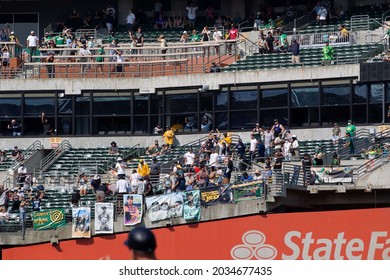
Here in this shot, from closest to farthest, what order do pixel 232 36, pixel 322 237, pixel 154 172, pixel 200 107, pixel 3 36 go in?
1. pixel 322 237
2. pixel 154 172
3. pixel 200 107
4. pixel 232 36
5. pixel 3 36

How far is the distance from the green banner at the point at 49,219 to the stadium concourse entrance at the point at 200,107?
8616 millimetres

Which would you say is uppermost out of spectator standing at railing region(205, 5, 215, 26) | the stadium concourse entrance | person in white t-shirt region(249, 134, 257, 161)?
spectator standing at railing region(205, 5, 215, 26)

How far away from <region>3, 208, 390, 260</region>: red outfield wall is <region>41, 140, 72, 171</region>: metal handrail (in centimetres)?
767

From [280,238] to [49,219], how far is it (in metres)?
6.94

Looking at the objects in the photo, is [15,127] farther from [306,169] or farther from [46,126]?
[306,169]

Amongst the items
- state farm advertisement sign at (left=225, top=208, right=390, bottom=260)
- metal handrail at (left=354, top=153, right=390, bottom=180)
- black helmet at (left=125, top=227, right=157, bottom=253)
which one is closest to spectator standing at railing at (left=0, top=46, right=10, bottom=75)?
state farm advertisement sign at (left=225, top=208, right=390, bottom=260)

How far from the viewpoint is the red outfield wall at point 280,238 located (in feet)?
105

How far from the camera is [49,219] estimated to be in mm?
34844

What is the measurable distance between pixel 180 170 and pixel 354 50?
8.94 meters

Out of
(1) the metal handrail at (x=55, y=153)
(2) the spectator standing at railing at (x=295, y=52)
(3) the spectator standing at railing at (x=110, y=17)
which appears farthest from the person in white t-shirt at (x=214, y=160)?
(3) the spectator standing at railing at (x=110, y=17)

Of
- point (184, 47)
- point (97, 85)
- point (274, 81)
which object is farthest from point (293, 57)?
point (97, 85)

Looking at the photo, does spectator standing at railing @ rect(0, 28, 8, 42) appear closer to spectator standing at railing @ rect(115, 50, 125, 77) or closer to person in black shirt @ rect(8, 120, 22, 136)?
person in black shirt @ rect(8, 120, 22, 136)

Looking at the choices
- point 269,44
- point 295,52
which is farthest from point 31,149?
point 295,52

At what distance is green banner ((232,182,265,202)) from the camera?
33219 mm
